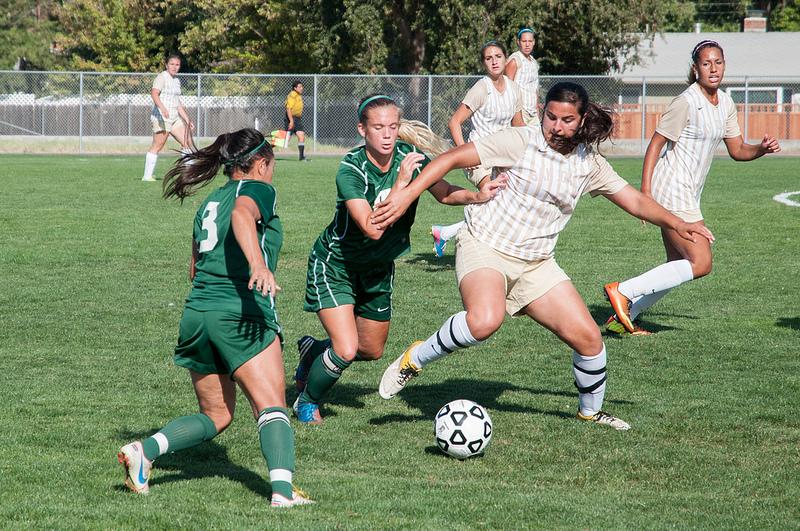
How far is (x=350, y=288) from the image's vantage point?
6070mm

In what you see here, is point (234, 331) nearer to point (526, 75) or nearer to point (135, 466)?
point (135, 466)

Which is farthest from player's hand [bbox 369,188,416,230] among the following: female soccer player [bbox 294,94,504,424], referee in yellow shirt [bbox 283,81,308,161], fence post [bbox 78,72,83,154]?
fence post [bbox 78,72,83,154]

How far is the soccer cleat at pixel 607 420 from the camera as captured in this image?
6004 millimetres

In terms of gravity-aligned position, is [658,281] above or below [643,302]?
above

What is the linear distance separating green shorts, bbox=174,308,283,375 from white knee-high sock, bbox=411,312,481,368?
1343 mm

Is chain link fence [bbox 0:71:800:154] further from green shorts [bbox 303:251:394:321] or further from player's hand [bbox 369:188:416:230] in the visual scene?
player's hand [bbox 369:188:416:230]

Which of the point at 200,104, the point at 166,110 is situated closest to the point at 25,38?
the point at 200,104

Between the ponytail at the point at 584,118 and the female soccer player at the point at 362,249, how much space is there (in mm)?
440

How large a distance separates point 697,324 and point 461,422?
410cm

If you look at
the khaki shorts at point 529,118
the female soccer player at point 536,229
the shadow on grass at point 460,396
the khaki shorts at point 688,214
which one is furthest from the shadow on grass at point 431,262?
the female soccer player at point 536,229

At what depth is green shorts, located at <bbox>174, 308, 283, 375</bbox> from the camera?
461 centimetres

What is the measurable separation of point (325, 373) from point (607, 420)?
5.27 feet

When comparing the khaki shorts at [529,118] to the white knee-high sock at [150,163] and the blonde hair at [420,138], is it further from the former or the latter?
the white knee-high sock at [150,163]

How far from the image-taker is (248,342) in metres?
4.62
